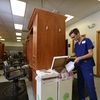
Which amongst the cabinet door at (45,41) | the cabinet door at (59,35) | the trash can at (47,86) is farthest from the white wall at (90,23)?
the trash can at (47,86)

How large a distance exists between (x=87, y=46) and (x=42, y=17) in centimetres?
116

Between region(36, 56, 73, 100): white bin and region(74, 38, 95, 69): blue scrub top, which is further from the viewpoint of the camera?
region(74, 38, 95, 69): blue scrub top

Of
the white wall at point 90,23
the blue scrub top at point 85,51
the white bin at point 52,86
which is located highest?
the white wall at point 90,23

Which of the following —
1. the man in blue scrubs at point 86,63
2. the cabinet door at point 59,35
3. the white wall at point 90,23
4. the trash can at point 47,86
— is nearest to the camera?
the trash can at point 47,86

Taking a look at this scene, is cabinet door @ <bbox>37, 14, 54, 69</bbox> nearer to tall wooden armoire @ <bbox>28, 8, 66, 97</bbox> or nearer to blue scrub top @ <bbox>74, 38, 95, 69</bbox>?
tall wooden armoire @ <bbox>28, 8, 66, 97</bbox>

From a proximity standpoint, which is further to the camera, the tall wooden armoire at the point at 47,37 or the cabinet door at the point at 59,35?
the cabinet door at the point at 59,35

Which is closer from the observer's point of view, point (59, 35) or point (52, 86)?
point (52, 86)

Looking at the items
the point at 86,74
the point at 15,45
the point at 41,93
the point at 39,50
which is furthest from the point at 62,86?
the point at 15,45

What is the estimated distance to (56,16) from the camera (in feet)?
6.70

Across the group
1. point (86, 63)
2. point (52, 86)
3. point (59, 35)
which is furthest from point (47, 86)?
point (59, 35)

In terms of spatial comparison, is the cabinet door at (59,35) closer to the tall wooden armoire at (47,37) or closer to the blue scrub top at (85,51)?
the tall wooden armoire at (47,37)

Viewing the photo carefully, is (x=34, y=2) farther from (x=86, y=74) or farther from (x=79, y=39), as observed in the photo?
(x=86, y=74)

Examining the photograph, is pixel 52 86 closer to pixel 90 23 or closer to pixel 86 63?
pixel 86 63

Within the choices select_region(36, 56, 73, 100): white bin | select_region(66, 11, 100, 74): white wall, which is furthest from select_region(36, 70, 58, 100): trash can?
select_region(66, 11, 100, 74): white wall
